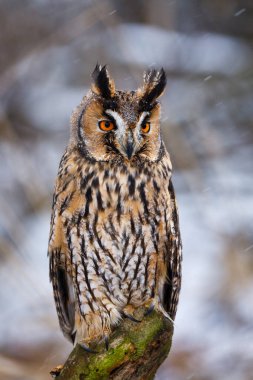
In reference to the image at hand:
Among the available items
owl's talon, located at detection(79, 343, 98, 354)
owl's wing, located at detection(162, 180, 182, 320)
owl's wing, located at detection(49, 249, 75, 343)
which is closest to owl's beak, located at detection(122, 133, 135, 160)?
owl's wing, located at detection(162, 180, 182, 320)

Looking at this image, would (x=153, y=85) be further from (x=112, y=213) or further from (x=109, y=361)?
(x=109, y=361)

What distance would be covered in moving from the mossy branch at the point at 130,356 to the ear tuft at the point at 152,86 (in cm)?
101

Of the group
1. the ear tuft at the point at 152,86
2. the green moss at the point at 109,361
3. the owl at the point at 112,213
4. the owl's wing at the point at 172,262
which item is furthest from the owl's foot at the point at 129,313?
the ear tuft at the point at 152,86

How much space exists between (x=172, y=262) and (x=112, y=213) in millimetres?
379

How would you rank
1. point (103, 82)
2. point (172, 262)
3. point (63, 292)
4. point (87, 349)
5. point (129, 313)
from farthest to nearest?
point (63, 292) → point (172, 262) → point (103, 82) → point (129, 313) → point (87, 349)

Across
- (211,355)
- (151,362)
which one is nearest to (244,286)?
(211,355)

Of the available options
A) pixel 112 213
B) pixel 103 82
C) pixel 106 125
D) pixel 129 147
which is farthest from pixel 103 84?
pixel 112 213

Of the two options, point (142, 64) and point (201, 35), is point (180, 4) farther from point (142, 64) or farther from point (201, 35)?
point (142, 64)

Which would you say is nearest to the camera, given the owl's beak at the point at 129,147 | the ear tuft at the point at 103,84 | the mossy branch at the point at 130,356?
the mossy branch at the point at 130,356

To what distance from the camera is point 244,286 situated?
5285mm

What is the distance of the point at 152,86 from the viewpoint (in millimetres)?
3453

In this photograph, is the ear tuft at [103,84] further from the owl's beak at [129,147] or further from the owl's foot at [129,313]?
the owl's foot at [129,313]

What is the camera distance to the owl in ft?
11.3

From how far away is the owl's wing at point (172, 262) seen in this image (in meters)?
3.55
